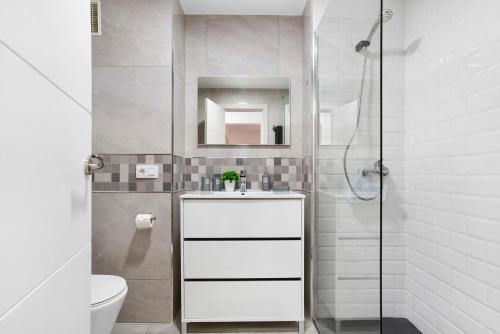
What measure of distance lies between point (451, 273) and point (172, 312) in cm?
172

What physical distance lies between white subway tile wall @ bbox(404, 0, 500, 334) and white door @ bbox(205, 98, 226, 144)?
4.46 feet

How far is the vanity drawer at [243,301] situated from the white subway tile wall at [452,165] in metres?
0.73

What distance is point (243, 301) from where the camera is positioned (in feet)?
6.48

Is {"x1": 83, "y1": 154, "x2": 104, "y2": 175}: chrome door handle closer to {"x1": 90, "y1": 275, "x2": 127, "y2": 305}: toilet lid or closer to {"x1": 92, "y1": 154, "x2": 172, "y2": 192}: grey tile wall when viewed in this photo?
{"x1": 90, "y1": 275, "x2": 127, "y2": 305}: toilet lid

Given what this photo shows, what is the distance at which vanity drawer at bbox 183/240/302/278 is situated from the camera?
1968 mm

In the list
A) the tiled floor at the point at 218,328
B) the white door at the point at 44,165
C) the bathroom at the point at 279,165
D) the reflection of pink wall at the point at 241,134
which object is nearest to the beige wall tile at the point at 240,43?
the bathroom at the point at 279,165

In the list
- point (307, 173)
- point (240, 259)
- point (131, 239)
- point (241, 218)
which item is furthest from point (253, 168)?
point (131, 239)

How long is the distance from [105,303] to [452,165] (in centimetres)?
189

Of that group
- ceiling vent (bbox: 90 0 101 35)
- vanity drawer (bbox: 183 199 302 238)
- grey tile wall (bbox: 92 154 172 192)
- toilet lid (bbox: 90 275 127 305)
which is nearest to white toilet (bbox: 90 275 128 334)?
toilet lid (bbox: 90 275 127 305)

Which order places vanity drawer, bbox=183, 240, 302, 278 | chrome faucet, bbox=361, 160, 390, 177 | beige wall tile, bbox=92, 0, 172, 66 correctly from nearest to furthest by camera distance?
chrome faucet, bbox=361, 160, 390, 177 → vanity drawer, bbox=183, 240, 302, 278 → beige wall tile, bbox=92, 0, 172, 66

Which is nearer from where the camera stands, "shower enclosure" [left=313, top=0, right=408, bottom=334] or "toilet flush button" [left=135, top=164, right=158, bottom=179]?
"shower enclosure" [left=313, top=0, right=408, bottom=334]

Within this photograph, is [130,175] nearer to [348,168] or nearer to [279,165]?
[279,165]

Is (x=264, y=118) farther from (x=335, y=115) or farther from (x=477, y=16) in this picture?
(x=477, y=16)

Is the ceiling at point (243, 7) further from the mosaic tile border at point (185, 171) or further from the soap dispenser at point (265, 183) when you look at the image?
the soap dispenser at point (265, 183)
